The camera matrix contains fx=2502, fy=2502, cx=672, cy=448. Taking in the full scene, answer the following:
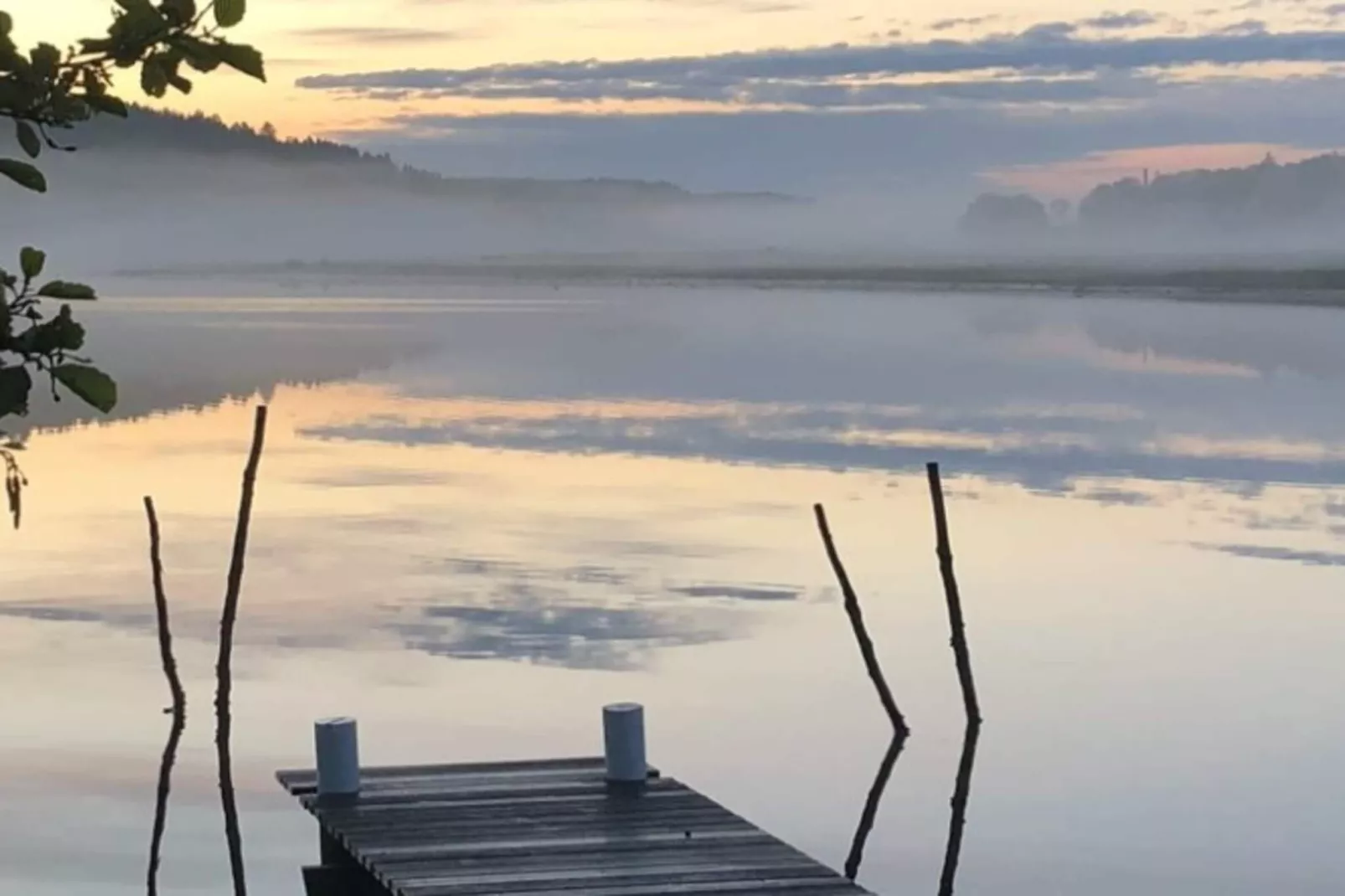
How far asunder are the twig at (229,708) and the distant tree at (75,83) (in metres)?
6.94

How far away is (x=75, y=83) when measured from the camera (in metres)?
2.97

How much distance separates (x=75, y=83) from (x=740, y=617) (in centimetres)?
1242

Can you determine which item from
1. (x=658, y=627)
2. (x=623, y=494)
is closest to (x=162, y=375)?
(x=623, y=494)

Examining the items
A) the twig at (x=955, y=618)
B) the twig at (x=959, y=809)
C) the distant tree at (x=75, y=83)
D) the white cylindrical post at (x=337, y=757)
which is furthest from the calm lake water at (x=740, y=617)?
the distant tree at (x=75, y=83)

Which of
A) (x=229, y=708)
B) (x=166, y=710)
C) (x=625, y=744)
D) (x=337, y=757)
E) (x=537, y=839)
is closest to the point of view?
(x=537, y=839)

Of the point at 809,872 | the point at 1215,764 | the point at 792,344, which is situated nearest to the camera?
the point at 809,872

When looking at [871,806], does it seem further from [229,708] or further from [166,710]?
[166,710]

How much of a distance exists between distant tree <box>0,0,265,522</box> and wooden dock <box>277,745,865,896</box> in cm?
465

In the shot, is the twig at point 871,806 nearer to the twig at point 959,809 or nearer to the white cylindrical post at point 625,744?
the twig at point 959,809

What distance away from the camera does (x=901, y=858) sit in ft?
33.5

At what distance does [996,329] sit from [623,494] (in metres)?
38.9

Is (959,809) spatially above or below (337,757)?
below

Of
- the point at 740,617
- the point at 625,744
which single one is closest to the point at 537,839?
the point at 625,744

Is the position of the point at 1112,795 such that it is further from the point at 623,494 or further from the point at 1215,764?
the point at 623,494
